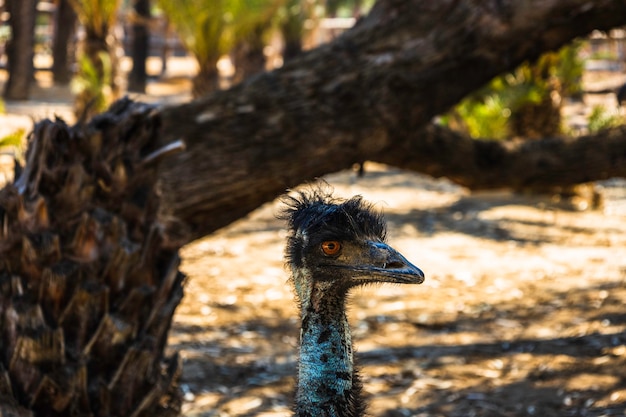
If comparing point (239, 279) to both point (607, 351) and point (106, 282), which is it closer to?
point (607, 351)

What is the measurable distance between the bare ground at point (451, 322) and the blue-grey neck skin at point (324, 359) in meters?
0.83

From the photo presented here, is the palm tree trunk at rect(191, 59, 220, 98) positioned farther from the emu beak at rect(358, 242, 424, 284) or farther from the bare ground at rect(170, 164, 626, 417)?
the emu beak at rect(358, 242, 424, 284)

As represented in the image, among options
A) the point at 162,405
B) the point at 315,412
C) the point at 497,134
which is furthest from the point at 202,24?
the point at 315,412

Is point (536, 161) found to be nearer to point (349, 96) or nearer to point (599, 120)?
point (349, 96)

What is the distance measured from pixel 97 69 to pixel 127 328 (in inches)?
504

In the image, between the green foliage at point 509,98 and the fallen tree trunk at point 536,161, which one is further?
the green foliage at point 509,98

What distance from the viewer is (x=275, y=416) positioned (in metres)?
5.64

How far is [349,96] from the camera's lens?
5754mm

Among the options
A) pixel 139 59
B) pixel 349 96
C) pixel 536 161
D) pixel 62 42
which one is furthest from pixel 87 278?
pixel 139 59

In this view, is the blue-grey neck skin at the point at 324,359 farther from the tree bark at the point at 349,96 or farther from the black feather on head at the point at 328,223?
the tree bark at the point at 349,96

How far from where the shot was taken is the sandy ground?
19.4 ft

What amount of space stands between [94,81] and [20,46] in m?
6.39

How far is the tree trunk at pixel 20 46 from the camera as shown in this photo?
2039 cm

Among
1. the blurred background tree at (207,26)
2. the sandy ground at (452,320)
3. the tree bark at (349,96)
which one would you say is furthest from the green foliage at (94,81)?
the tree bark at (349,96)
